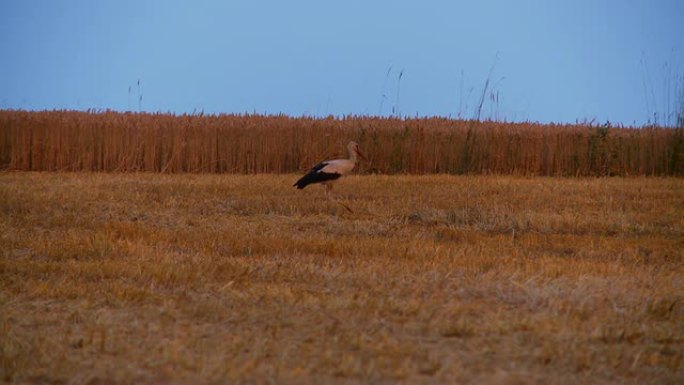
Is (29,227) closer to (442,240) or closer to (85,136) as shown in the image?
(442,240)

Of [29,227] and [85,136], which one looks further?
[85,136]

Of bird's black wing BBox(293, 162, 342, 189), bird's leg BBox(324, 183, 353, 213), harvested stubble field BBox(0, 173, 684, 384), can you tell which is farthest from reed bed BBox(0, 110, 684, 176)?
harvested stubble field BBox(0, 173, 684, 384)

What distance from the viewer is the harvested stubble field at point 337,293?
5215 millimetres

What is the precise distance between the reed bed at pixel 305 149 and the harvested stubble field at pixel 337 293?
6.55 metres

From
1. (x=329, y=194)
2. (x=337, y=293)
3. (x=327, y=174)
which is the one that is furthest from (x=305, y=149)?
(x=337, y=293)

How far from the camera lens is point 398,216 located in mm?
12312

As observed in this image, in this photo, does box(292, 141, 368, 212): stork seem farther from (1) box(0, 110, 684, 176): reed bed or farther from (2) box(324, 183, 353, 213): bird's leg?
(1) box(0, 110, 684, 176): reed bed

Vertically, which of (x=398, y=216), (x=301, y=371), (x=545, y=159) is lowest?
(x=301, y=371)

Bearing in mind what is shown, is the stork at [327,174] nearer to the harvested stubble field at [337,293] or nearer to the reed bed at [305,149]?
the harvested stubble field at [337,293]

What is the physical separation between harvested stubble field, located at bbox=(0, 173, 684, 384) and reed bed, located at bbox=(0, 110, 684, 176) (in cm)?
655

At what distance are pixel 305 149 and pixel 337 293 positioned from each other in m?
13.1

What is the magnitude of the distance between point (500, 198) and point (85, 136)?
30.3ft

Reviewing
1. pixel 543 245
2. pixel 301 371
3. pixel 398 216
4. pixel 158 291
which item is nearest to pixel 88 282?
pixel 158 291

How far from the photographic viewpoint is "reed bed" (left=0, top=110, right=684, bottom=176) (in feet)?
65.0
